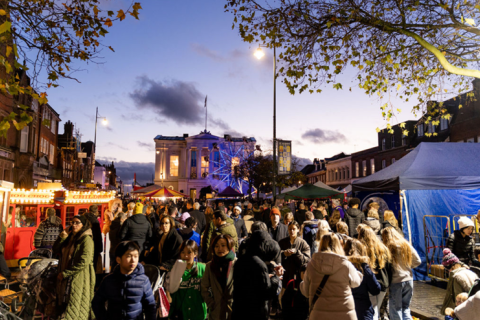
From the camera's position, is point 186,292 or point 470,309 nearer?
point 470,309

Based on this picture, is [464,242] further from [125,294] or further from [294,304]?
[125,294]

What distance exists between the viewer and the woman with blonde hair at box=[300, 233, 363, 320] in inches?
156

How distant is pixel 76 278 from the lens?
5.28 metres

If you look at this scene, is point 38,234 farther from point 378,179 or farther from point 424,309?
point 378,179

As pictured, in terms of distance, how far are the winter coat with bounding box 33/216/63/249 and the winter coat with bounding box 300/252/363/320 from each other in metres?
7.85

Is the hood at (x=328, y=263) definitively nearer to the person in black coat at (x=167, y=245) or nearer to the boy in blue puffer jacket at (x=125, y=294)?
the boy in blue puffer jacket at (x=125, y=294)

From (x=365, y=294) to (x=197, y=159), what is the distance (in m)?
53.4

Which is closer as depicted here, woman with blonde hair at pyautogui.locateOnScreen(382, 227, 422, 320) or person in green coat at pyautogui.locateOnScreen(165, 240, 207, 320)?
person in green coat at pyautogui.locateOnScreen(165, 240, 207, 320)

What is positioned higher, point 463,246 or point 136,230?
point 136,230

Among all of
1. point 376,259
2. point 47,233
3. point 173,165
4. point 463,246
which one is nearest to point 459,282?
point 376,259

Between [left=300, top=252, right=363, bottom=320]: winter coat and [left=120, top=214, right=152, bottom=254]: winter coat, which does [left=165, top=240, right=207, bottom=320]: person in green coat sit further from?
[left=120, top=214, right=152, bottom=254]: winter coat

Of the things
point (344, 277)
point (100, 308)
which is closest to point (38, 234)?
point (100, 308)

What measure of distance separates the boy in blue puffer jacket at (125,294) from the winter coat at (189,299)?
60cm

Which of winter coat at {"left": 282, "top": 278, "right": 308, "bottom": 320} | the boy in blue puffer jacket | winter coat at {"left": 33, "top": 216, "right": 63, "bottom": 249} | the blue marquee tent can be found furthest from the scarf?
the blue marquee tent
